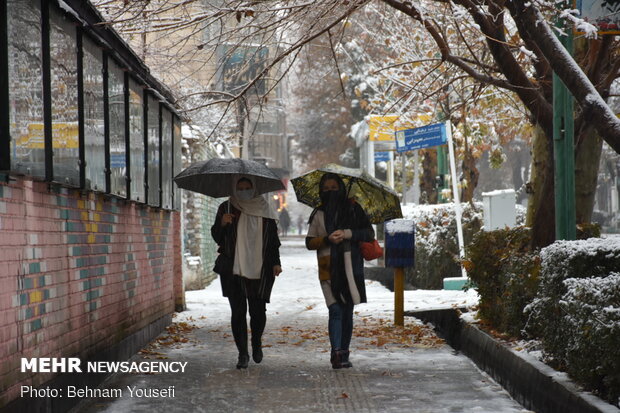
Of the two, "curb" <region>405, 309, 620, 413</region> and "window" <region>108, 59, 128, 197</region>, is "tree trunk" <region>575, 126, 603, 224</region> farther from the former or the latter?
"window" <region>108, 59, 128, 197</region>

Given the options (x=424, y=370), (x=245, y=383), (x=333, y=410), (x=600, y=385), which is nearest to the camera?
(x=600, y=385)

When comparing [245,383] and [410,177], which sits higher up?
[410,177]

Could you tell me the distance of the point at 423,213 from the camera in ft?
66.4

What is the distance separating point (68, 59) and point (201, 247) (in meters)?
12.3

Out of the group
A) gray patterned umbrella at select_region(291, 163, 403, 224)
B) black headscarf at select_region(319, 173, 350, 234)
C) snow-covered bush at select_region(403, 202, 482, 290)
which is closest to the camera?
black headscarf at select_region(319, 173, 350, 234)

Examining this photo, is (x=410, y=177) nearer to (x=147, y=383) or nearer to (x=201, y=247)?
(x=201, y=247)

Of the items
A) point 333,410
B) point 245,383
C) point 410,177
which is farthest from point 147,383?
point 410,177

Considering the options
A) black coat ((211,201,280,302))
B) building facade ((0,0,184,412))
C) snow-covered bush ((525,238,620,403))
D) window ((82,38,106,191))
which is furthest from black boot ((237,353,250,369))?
snow-covered bush ((525,238,620,403))

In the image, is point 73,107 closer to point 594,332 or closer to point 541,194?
point 594,332

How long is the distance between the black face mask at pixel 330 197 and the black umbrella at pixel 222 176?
1.42 feet

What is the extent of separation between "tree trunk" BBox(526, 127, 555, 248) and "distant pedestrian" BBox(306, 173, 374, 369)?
95.1 inches

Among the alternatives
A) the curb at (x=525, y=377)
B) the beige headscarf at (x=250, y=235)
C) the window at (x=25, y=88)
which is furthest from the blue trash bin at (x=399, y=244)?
the window at (x=25, y=88)

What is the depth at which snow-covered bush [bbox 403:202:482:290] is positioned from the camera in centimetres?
1931

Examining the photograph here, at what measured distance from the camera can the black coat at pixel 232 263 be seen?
30.5 ft
